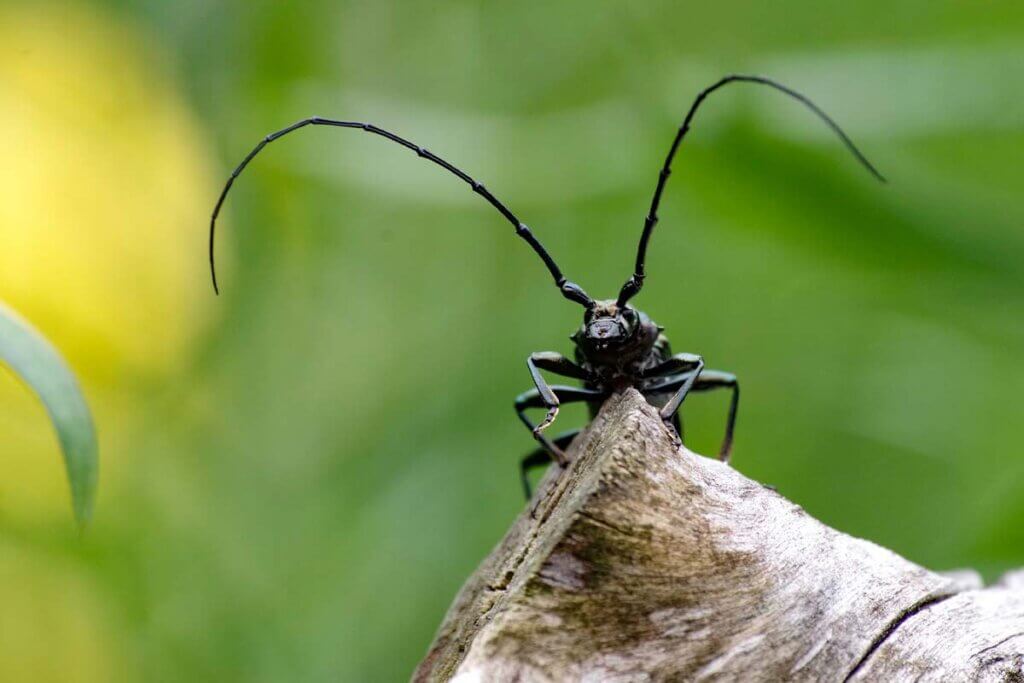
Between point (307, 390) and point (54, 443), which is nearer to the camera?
point (54, 443)

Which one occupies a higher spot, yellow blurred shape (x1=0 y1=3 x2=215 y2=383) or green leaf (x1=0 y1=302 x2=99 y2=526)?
yellow blurred shape (x1=0 y1=3 x2=215 y2=383)

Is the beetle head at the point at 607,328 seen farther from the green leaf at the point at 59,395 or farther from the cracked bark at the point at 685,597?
the green leaf at the point at 59,395

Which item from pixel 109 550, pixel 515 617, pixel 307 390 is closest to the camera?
pixel 515 617

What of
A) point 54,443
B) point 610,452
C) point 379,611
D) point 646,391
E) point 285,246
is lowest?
point 610,452

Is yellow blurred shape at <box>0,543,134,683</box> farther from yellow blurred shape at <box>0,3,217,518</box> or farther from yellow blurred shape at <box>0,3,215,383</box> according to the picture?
yellow blurred shape at <box>0,3,215,383</box>

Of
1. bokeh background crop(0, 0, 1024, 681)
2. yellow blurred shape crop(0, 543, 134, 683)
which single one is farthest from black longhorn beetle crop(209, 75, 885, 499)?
yellow blurred shape crop(0, 543, 134, 683)

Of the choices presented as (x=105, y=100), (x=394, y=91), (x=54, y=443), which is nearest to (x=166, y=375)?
(x=54, y=443)

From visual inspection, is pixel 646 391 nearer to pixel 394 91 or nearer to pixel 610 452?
pixel 610 452
